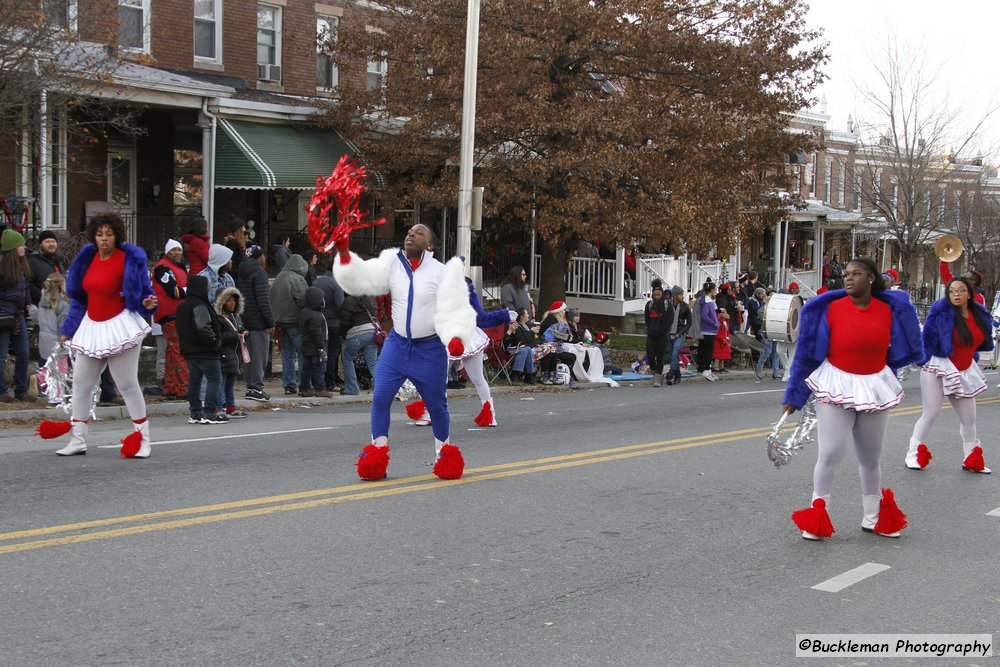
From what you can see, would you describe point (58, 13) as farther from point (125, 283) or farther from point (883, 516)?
point (883, 516)

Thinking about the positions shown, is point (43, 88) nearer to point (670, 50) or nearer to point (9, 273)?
point (9, 273)

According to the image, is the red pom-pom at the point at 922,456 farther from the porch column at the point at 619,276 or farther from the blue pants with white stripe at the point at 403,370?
the porch column at the point at 619,276

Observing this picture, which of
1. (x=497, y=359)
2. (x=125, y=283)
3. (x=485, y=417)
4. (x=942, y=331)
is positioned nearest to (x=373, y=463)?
(x=125, y=283)

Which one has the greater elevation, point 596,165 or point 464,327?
point 596,165

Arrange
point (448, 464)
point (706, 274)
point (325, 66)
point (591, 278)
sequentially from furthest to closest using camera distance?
1. point (706, 274)
2. point (591, 278)
3. point (325, 66)
4. point (448, 464)

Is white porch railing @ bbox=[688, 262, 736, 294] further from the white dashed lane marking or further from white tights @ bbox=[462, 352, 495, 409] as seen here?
the white dashed lane marking

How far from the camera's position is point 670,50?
21656 millimetres

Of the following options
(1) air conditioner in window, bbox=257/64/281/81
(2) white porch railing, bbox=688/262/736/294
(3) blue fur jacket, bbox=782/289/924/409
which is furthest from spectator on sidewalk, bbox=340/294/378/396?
(2) white porch railing, bbox=688/262/736/294

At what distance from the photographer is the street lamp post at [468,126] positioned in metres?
17.6

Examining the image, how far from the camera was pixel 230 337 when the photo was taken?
1202 cm

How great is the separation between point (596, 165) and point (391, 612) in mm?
16122

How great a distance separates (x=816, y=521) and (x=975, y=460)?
3.70m

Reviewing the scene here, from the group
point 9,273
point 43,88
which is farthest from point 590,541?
point 43,88

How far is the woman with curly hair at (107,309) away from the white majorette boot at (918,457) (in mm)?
6807
